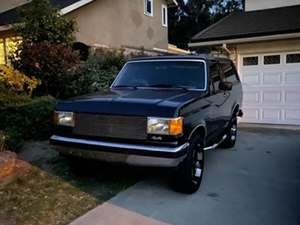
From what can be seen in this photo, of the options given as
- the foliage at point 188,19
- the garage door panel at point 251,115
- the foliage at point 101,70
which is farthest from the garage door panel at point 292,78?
the foliage at point 188,19

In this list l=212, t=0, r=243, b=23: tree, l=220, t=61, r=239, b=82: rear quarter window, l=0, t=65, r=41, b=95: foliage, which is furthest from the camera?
l=212, t=0, r=243, b=23: tree

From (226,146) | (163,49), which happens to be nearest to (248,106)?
(226,146)

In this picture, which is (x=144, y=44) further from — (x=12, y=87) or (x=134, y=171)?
(x=134, y=171)

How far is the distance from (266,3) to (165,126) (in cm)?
1062

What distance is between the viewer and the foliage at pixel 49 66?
11.0m

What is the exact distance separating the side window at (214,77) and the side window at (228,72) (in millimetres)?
647

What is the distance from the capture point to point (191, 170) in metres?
5.07

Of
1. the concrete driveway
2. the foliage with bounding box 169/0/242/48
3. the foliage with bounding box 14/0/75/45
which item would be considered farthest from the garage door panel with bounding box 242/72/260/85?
the foliage with bounding box 169/0/242/48

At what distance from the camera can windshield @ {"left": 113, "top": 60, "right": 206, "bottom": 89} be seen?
6.05 m

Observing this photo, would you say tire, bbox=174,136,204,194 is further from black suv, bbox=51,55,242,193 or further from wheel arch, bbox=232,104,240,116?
wheel arch, bbox=232,104,240,116

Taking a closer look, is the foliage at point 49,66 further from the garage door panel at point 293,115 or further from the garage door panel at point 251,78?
the garage door panel at point 293,115

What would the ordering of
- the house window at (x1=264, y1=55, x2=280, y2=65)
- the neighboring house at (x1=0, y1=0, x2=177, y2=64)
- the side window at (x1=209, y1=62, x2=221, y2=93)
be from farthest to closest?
the neighboring house at (x1=0, y1=0, x2=177, y2=64)
the house window at (x1=264, y1=55, x2=280, y2=65)
the side window at (x1=209, y1=62, x2=221, y2=93)

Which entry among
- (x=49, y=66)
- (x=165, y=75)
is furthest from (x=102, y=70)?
(x=165, y=75)

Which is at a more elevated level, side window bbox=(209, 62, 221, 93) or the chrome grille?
side window bbox=(209, 62, 221, 93)
